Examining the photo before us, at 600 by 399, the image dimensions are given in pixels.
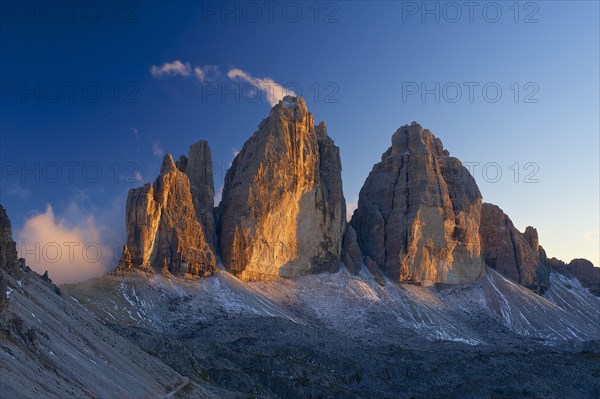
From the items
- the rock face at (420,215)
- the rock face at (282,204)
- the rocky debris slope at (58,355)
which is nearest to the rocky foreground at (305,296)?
the rocky debris slope at (58,355)

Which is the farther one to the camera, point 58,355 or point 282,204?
point 282,204

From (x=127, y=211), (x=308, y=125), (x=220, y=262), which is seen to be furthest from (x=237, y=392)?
(x=308, y=125)

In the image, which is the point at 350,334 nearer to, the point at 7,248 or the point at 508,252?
the point at 7,248

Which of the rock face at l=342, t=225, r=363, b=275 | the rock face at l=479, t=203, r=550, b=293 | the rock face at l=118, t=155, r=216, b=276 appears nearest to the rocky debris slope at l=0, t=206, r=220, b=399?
the rock face at l=118, t=155, r=216, b=276

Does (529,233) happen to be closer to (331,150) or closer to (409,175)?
(409,175)

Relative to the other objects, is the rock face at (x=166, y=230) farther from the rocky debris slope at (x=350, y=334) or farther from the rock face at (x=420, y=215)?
the rock face at (x=420, y=215)

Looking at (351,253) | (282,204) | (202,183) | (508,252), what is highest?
(202,183)

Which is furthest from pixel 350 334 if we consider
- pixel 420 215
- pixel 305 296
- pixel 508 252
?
pixel 508 252
